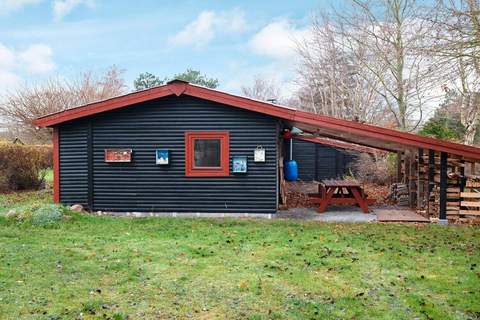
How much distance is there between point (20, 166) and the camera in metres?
14.2

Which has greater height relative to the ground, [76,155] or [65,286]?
[76,155]

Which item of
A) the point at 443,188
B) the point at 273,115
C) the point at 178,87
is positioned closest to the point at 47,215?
the point at 178,87

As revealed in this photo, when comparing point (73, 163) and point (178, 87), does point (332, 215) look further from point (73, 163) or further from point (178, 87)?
point (73, 163)

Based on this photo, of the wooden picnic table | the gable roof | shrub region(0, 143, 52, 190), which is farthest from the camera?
shrub region(0, 143, 52, 190)

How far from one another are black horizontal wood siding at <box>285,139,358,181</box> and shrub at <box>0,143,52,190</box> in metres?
9.48

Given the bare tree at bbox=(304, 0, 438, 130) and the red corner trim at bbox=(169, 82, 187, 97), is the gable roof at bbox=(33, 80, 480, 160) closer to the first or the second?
the red corner trim at bbox=(169, 82, 187, 97)

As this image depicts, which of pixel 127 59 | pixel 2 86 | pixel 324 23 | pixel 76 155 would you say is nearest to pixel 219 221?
pixel 76 155

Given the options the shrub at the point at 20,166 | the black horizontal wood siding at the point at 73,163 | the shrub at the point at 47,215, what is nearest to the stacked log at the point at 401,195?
the black horizontal wood siding at the point at 73,163

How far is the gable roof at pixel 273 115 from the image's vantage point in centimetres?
857

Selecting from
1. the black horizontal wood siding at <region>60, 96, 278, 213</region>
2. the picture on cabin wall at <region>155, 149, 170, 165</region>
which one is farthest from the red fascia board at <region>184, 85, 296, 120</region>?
the picture on cabin wall at <region>155, 149, 170, 165</region>

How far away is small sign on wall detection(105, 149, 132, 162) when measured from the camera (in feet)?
31.7

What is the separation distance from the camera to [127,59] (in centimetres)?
2775

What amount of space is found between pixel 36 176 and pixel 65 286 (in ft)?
37.1

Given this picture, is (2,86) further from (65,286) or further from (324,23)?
(65,286)
